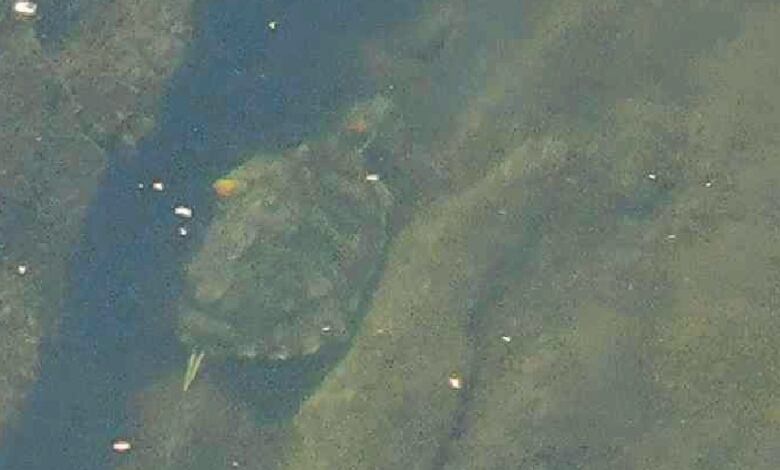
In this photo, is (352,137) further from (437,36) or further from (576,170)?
(576,170)

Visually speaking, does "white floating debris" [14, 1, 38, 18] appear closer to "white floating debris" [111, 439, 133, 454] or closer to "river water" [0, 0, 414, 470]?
"river water" [0, 0, 414, 470]

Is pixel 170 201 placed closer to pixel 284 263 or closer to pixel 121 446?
pixel 284 263

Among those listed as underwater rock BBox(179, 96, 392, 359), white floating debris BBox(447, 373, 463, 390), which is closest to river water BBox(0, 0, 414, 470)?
underwater rock BBox(179, 96, 392, 359)

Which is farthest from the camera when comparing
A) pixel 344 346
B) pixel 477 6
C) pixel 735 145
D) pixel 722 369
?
pixel 477 6

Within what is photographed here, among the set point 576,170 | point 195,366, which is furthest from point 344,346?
point 576,170

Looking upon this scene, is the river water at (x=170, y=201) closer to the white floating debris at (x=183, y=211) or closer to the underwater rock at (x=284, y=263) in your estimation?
the white floating debris at (x=183, y=211)

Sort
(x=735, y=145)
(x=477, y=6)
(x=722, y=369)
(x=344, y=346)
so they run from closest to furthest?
(x=722, y=369), (x=735, y=145), (x=344, y=346), (x=477, y=6)
